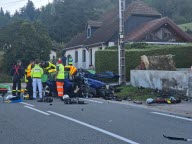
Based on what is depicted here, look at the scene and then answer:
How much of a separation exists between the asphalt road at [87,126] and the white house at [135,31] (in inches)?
981

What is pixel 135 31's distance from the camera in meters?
39.1

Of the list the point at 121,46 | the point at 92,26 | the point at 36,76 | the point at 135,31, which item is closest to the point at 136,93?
the point at 121,46

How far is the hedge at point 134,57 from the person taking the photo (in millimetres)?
27734

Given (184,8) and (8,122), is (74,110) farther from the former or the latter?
(184,8)

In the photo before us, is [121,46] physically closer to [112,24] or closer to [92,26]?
[112,24]

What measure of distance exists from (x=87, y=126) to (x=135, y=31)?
99.1ft

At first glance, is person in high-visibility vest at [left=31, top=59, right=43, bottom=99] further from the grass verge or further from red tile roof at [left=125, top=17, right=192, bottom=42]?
red tile roof at [left=125, top=17, right=192, bottom=42]

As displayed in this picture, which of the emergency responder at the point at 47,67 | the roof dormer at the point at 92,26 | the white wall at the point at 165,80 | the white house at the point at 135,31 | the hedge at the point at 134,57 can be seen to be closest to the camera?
the white wall at the point at 165,80

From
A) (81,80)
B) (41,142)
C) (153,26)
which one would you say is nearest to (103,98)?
(81,80)

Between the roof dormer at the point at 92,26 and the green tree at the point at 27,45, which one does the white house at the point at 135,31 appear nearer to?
the roof dormer at the point at 92,26

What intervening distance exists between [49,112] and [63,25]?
2279 inches

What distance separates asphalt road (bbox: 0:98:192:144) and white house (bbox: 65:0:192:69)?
24.9 metres

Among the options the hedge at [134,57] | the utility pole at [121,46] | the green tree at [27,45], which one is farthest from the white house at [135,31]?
the utility pole at [121,46]

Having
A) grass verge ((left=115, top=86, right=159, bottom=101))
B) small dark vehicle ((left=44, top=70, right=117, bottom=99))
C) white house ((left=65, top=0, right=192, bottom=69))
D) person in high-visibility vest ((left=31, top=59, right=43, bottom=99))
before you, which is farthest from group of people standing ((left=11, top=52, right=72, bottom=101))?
white house ((left=65, top=0, right=192, bottom=69))
